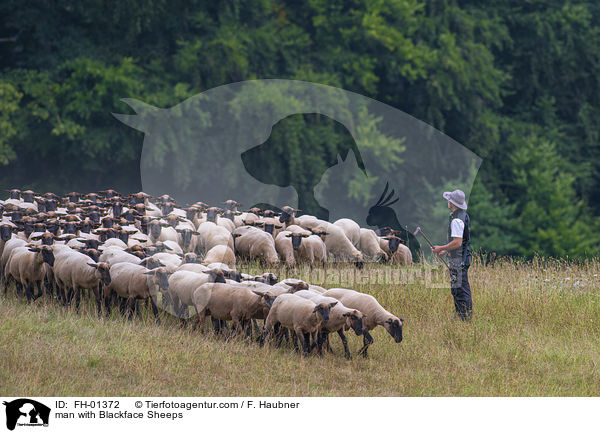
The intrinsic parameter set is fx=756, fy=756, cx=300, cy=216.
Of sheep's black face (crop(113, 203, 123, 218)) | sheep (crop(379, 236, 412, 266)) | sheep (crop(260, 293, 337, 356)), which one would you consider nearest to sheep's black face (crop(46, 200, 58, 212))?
sheep's black face (crop(113, 203, 123, 218))

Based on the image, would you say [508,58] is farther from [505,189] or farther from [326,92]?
[326,92]

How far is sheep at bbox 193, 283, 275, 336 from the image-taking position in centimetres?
1056

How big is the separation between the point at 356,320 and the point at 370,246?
8.05m

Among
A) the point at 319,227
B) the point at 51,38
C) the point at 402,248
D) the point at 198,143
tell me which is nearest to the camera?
the point at 319,227

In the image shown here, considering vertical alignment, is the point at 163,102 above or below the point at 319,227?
above

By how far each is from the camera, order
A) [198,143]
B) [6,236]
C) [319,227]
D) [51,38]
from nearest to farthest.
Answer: [6,236]
[319,227]
[198,143]
[51,38]

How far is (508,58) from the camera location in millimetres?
41625

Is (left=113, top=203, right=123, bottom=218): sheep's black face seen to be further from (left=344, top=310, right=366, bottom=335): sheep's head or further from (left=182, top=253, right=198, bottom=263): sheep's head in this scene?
(left=344, top=310, right=366, bottom=335): sheep's head

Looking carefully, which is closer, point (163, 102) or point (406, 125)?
point (163, 102)

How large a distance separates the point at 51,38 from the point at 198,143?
338 inches

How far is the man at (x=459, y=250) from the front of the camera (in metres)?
11.5

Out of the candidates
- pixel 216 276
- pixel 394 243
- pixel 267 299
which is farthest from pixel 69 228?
pixel 394 243

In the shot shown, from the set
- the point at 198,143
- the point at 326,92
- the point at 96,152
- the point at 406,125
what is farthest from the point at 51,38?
the point at 406,125

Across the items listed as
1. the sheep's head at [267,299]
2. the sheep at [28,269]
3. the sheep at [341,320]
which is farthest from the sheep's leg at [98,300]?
the sheep at [341,320]
